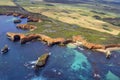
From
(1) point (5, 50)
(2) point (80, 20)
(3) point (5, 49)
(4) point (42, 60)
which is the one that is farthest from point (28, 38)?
(2) point (80, 20)

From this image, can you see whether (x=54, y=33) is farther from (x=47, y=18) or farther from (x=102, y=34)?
(x=47, y=18)

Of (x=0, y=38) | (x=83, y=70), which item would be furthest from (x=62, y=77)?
(x=0, y=38)

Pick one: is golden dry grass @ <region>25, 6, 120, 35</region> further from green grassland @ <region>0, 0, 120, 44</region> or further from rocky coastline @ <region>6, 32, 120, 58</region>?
rocky coastline @ <region>6, 32, 120, 58</region>

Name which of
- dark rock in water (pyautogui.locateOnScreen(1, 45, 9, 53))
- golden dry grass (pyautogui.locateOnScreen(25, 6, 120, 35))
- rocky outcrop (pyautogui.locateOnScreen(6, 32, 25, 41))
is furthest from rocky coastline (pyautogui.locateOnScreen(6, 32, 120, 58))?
golden dry grass (pyautogui.locateOnScreen(25, 6, 120, 35))

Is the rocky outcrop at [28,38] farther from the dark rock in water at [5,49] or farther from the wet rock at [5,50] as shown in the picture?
the wet rock at [5,50]

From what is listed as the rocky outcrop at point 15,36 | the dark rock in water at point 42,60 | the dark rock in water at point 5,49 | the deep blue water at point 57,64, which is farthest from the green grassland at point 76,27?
the dark rock in water at point 42,60

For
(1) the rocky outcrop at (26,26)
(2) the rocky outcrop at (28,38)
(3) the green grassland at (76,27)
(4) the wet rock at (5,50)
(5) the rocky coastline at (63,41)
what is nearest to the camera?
(4) the wet rock at (5,50)

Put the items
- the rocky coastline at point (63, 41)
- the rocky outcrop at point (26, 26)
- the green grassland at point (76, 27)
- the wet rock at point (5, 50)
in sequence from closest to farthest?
the wet rock at point (5, 50)
the rocky coastline at point (63, 41)
the green grassland at point (76, 27)
the rocky outcrop at point (26, 26)

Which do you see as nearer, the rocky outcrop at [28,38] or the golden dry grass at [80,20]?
the rocky outcrop at [28,38]
